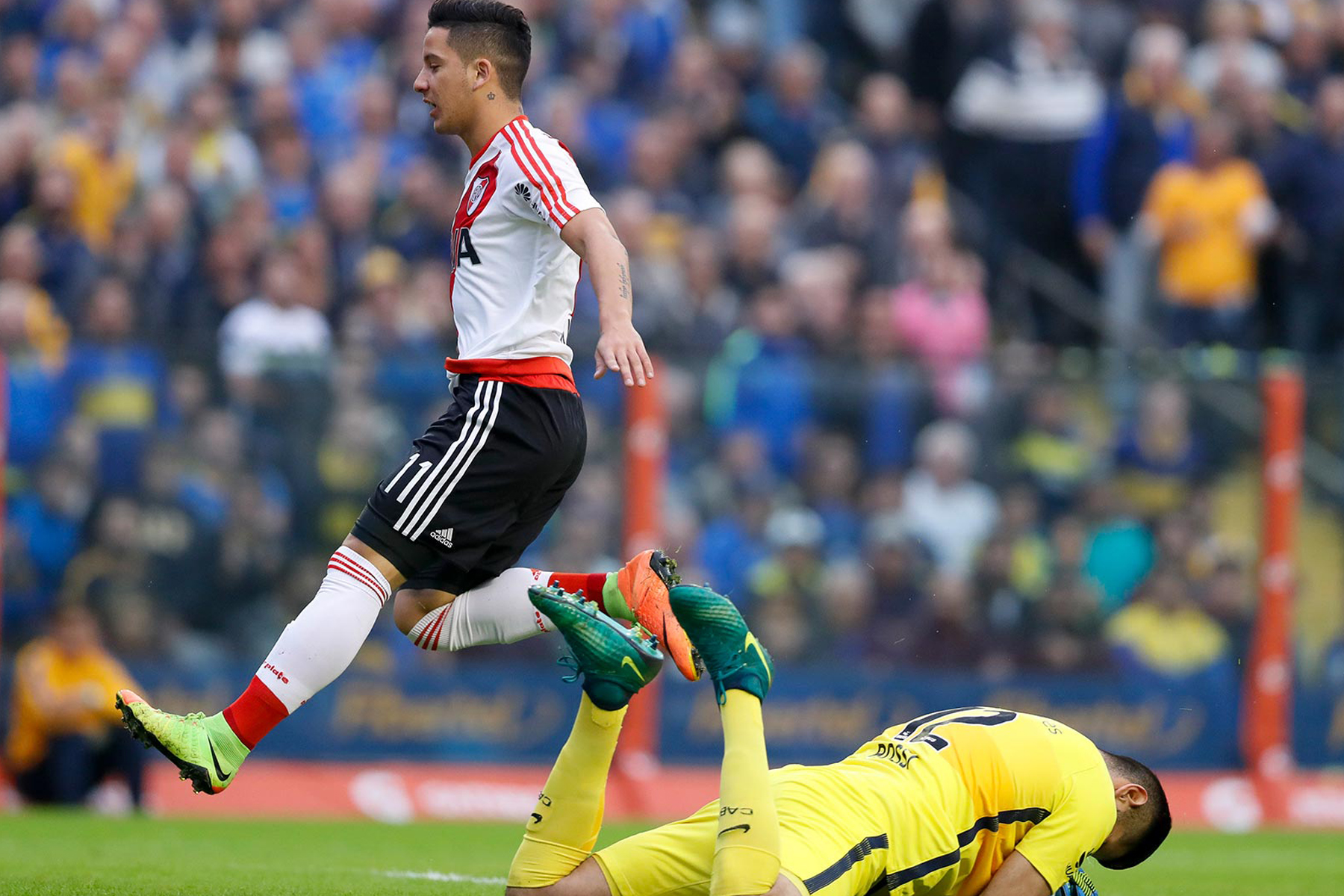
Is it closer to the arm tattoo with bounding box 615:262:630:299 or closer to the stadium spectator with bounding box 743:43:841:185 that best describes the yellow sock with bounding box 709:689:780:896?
the arm tattoo with bounding box 615:262:630:299

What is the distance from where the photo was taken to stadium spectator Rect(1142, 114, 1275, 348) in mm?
12469

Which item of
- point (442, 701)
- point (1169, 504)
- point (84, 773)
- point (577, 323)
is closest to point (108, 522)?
point (84, 773)

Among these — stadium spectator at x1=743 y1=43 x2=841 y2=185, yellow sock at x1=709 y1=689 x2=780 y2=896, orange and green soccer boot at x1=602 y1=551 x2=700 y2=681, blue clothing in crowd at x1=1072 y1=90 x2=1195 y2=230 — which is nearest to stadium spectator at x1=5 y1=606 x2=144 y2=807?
orange and green soccer boot at x1=602 y1=551 x2=700 y2=681

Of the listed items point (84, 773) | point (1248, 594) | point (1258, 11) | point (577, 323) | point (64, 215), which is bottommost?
point (84, 773)

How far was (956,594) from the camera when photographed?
35.1ft

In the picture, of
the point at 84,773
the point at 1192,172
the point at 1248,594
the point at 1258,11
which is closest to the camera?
the point at 84,773

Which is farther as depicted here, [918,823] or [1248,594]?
[1248,594]

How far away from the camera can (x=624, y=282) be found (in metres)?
5.03

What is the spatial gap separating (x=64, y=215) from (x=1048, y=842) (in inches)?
328

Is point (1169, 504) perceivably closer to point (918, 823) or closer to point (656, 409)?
point (656, 409)

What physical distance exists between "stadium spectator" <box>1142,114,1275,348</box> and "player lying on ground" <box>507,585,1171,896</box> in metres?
7.67

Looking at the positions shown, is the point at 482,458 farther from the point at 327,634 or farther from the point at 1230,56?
the point at 1230,56

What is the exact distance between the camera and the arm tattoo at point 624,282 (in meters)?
5.01

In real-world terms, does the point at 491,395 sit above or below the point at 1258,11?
below
